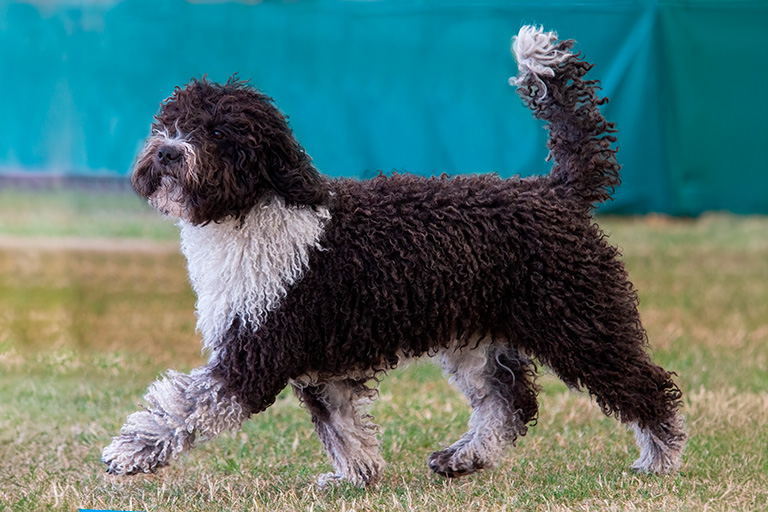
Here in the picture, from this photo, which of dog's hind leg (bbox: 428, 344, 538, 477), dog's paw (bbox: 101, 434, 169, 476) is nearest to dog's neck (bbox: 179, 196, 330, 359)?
dog's paw (bbox: 101, 434, 169, 476)

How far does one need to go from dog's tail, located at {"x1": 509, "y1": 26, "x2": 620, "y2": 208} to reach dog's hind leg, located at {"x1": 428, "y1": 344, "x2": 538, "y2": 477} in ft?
2.77

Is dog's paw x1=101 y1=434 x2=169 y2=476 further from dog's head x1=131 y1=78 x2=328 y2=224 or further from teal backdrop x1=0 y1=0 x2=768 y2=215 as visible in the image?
teal backdrop x1=0 y1=0 x2=768 y2=215

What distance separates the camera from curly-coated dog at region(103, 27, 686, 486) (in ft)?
14.1

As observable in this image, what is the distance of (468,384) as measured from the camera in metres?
5.21

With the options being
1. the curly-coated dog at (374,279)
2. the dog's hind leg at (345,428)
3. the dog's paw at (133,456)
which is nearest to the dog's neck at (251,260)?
the curly-coated dog at (374,279)

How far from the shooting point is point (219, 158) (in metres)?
4.27

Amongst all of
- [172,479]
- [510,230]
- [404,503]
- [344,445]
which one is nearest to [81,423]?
[172,479]

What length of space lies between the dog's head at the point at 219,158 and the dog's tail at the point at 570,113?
115 cm

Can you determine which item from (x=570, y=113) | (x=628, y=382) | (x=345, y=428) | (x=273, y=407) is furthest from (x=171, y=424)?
(x=273, y=407)

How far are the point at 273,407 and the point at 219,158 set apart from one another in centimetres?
284

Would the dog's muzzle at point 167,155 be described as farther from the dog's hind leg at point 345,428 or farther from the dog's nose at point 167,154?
the dog's hind leg at point 345,428

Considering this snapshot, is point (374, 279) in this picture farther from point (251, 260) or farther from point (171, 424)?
point (171, 424)

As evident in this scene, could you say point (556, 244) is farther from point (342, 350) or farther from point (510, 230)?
point (342, 350)

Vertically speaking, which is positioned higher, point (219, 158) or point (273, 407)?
point (219, 158)
